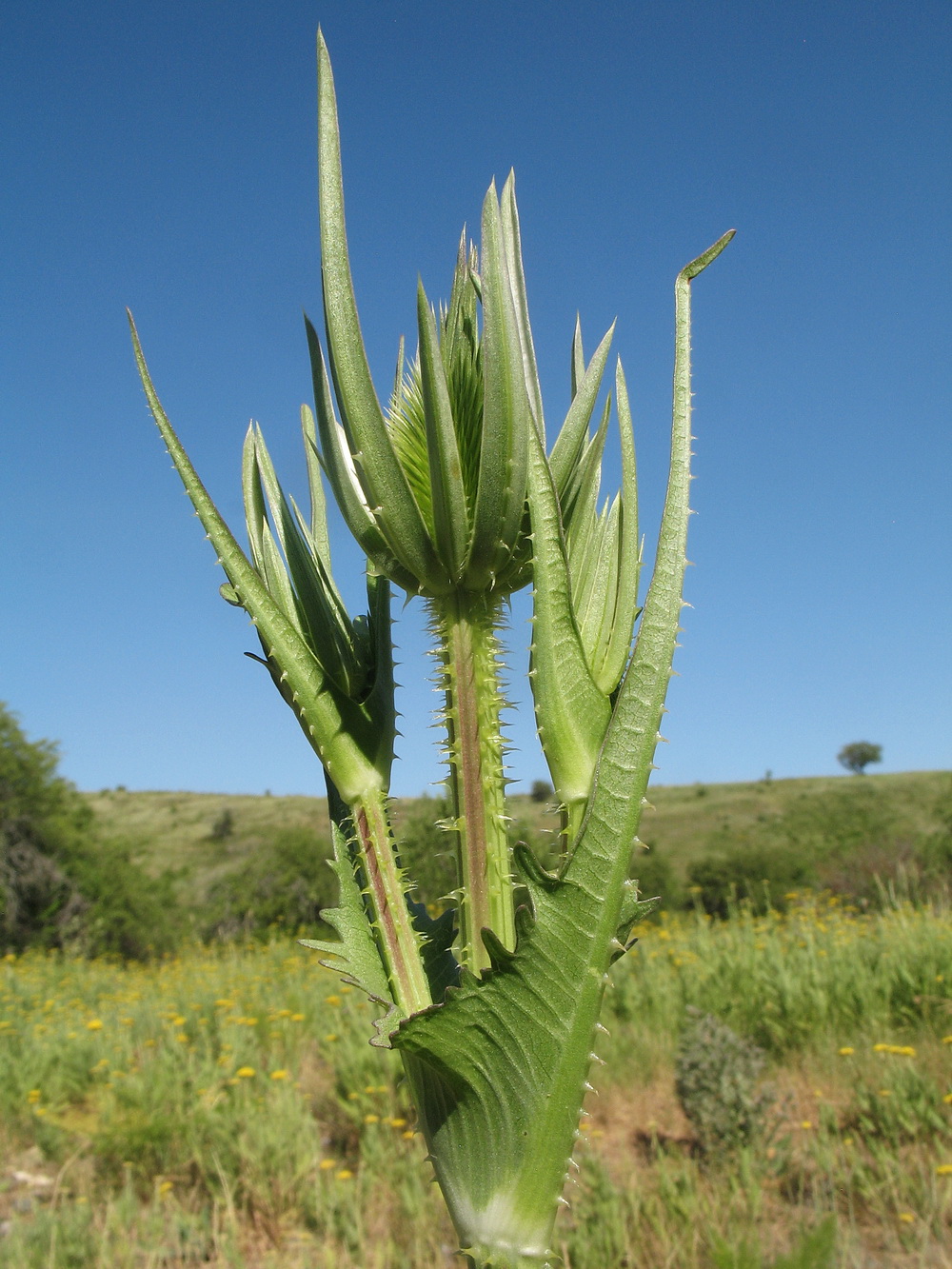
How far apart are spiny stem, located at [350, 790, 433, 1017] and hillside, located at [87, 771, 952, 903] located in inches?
857

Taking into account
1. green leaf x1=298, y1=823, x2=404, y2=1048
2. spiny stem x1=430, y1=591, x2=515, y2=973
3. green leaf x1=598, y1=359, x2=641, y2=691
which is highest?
green leaf x1=598, y1=359, x2=641, y2=691

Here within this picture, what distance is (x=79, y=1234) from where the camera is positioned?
3412 millimetres

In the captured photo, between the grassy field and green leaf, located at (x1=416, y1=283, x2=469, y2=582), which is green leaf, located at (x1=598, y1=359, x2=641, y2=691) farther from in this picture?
the grassy field

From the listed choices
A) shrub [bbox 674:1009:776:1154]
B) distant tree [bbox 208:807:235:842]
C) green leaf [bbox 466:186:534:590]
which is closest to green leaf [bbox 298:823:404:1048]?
green leaf [bbox 466:186:534:590]

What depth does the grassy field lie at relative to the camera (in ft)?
10.9

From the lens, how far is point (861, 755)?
5591 cm

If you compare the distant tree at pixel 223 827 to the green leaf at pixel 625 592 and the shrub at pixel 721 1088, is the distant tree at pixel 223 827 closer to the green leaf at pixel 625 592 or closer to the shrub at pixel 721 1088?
the shrub at pixel 721 1088

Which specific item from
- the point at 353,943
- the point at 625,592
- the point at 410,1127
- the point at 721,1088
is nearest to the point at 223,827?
the point at 721,1088

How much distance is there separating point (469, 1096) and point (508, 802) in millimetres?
215

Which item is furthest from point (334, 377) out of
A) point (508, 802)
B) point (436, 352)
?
point (508, 802)

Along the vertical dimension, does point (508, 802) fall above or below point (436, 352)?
below

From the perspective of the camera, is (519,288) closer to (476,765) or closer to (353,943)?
(476,765)

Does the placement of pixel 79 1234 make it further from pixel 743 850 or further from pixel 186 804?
pixel 186 804

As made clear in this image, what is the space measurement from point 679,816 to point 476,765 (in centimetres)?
4380
